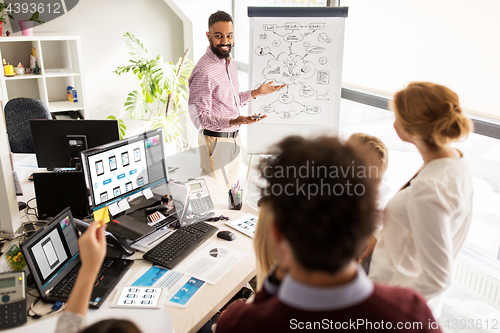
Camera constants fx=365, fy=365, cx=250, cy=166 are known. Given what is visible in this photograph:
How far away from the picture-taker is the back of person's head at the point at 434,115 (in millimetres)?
1197

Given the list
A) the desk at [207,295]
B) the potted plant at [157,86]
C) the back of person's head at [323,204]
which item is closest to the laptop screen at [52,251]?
the desk at [207,295]

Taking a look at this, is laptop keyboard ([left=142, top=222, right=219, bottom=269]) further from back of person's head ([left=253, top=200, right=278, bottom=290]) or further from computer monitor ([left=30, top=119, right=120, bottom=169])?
back of person's head ([left=253, top=200, right=278, bottom=290])

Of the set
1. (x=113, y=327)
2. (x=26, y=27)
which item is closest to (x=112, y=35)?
(x=26, y=27)

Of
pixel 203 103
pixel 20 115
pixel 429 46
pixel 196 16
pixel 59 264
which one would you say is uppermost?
pixel 196 16

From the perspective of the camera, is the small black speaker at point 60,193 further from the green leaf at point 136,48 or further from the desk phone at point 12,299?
the green leaf at point 136,48

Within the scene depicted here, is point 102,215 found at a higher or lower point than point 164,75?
lower

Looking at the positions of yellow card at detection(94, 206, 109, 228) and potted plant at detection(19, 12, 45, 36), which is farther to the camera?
potted plant at detection(19, 12, 45, 36)

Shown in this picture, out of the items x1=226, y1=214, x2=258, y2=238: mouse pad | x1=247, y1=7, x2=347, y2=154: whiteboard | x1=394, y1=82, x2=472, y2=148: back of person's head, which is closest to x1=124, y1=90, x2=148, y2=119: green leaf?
x1=247, y1=7, x2=347, y2=154: whiteboard

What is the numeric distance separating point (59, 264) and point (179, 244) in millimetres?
505

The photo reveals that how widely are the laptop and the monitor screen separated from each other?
213 millimetres

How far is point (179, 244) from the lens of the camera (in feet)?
5.61

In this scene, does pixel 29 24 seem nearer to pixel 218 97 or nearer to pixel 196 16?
pixel 196 16

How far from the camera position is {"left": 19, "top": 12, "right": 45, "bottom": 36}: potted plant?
140 inches

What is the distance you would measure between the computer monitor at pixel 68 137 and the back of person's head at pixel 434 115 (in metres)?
1.50
